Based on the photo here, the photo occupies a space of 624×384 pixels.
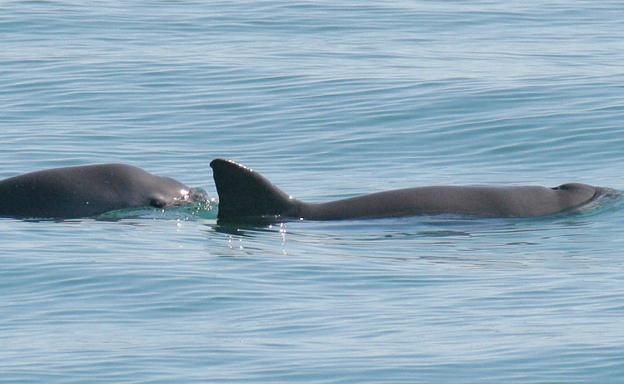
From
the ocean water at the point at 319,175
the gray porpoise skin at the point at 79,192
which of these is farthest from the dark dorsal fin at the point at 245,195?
the gray porpoise skin at the point at 79,192

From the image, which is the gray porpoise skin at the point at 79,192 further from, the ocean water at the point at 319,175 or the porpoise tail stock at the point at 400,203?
the porpoise tail stock at the point at 400,203

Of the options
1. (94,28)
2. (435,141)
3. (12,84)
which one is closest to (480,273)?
(435,141)

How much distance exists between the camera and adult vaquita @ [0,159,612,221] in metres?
16.4

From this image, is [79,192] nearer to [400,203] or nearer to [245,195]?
[245,195]

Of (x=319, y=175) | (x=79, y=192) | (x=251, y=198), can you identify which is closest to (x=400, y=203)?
(x=251, y=198)

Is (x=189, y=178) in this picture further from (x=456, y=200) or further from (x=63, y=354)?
(x=63, y=354)

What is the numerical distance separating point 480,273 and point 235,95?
13104mm

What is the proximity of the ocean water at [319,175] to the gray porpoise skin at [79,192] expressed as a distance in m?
0.32

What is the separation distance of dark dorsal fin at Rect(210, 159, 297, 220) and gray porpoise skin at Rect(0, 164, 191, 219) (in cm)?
112

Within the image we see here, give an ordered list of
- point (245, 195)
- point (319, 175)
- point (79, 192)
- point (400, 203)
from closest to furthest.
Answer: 1. point (245, 195)
2. point (400, 203)
3. point (79, 192)
4. point (319, 175)

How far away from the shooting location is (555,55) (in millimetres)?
29859

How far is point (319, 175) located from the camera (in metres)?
20.5

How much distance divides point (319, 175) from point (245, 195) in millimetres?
4299

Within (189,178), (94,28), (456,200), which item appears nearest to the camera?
(456,200)
